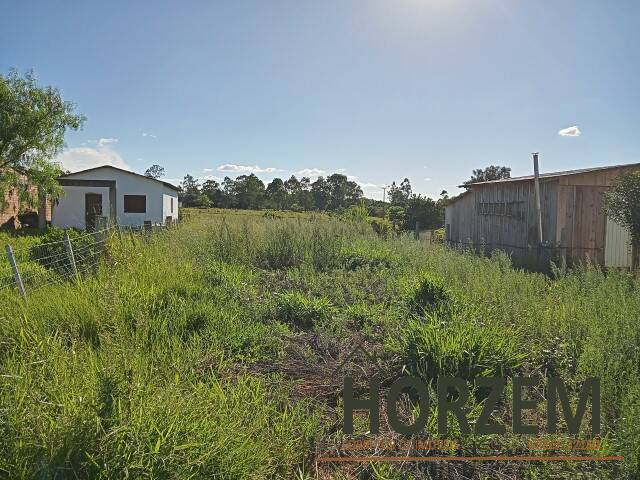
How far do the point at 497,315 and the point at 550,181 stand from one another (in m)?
7.96

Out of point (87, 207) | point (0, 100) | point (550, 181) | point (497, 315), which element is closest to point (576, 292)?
point (497, 315)

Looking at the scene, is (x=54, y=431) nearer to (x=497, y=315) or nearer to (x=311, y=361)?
(x=311, y=361)

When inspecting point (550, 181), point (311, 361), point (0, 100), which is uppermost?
point (0, 100)

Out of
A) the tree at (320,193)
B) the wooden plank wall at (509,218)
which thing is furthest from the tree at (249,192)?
the wooden plank wall at (509,218)

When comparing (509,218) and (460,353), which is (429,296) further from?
(509,218)

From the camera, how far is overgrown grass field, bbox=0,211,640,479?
186 centimetres

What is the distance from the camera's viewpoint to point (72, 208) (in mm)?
21531

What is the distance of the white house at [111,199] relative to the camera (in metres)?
21.1

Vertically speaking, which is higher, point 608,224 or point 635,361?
point 608,224

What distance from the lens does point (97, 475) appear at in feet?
5.46

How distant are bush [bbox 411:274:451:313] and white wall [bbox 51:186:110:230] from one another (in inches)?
809

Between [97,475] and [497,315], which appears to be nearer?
[97,475]

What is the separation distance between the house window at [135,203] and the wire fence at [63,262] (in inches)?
535

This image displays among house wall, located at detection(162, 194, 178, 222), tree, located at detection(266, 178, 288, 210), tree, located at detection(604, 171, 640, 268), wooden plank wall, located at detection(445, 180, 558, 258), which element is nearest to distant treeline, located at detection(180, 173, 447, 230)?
tree, located at detection(266, 178, 288, 210)
